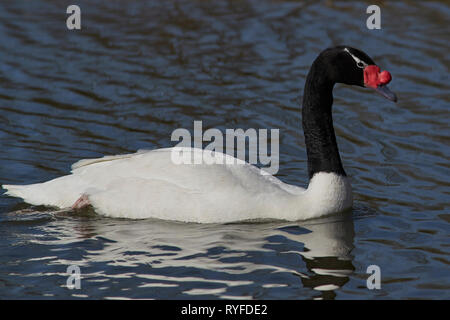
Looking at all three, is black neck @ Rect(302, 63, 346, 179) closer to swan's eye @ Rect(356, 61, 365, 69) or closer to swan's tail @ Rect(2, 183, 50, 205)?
swan's eye @ Rect(356, 61, 365, 69)

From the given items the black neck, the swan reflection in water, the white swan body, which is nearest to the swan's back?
the white swan body

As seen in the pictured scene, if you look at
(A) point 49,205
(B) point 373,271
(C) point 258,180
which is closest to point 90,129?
(A) point 49,205

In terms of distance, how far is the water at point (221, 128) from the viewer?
8.80 m

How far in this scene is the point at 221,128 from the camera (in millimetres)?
13977

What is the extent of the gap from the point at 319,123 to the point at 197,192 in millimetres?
1638

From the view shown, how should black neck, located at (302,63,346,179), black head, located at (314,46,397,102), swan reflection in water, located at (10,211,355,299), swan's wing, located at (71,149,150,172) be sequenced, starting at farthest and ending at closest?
swan's wing, located at (71,149,150,172) < black neck, located at (302,63,346,179) < black head, located at (314,46,397,102) < swan reflection in water, located at (10,211,355,299)

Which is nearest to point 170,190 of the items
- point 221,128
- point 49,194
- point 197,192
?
point 197,192

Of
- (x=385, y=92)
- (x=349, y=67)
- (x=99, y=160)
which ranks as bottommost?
(x=99, y=160)

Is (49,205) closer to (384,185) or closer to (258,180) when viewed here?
(258,180)

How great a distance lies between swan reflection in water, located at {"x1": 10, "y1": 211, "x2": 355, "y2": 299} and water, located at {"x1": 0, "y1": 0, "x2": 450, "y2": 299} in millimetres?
22

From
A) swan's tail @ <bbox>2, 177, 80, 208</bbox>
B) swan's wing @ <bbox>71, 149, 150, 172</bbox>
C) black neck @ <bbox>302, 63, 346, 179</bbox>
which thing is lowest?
swan's tail @ <bbox>2, 177, 80, 208</bbox>

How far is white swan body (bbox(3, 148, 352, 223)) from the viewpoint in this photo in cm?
1001

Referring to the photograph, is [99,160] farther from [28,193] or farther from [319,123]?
[319,123]

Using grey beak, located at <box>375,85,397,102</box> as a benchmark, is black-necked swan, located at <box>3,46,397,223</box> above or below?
below
